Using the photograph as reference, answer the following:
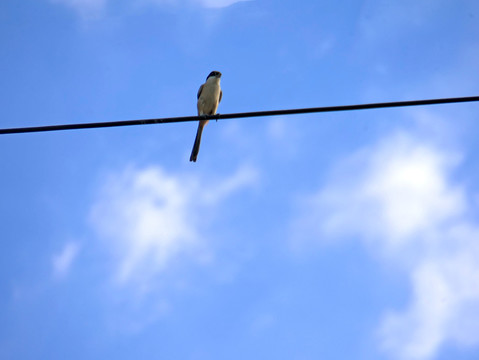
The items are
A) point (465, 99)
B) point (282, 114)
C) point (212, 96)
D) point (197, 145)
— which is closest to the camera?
point (465, 99)

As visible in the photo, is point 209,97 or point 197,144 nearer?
point 197,144

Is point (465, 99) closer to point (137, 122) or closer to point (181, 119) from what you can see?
point (181, 119)

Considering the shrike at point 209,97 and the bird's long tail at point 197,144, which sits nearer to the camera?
the bird's long tail at point 197,144

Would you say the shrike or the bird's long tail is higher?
the shrike

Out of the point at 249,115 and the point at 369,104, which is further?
the point at 249,115

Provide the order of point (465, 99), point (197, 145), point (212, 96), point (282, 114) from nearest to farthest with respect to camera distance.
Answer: point (465, 99)
point (282, 114)
point (197, 145)
point (212, 96)

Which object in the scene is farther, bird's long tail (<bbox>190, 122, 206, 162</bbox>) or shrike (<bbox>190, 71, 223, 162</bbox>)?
shrike (<bbox>190, 71, 223, 162</bbox>)

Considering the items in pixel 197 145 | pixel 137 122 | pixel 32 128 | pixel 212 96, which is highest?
pixel 212 96

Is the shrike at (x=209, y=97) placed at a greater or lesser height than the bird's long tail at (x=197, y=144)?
greater

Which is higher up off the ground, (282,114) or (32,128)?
(282,114)

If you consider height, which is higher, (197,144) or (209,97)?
(209,97)

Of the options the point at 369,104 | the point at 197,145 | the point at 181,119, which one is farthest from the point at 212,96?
the point at 369,104

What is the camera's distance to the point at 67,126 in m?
4.79

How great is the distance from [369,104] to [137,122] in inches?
91.5
